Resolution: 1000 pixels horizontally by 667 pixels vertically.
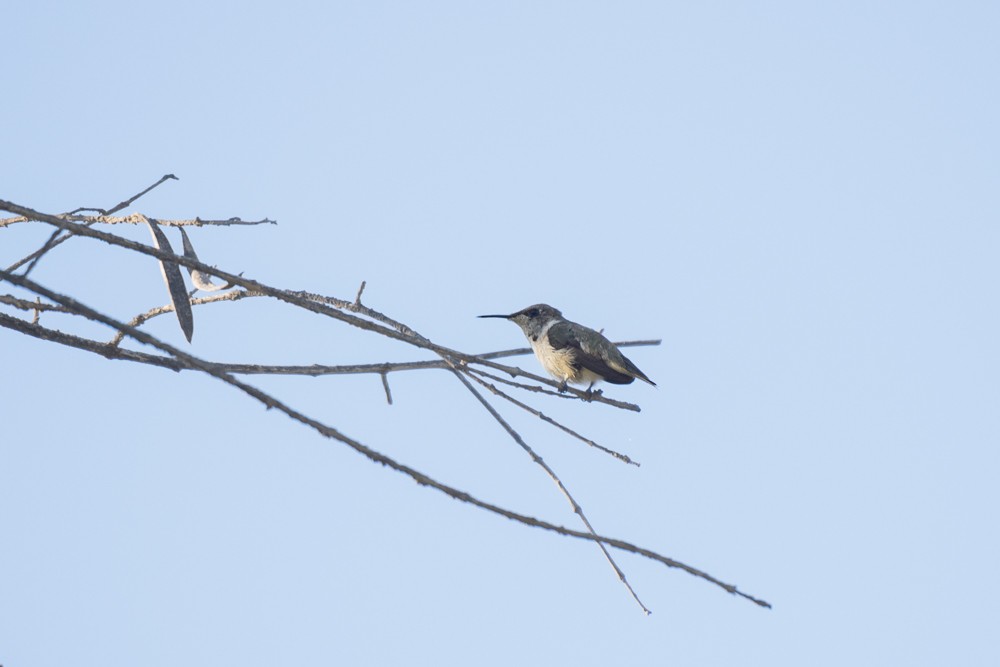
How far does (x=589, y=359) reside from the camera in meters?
8.12

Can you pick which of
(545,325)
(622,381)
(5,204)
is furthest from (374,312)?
(545,325)

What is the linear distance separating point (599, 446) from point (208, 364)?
1.46 meters

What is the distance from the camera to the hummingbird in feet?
26.6

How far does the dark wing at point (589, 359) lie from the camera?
8062 mm

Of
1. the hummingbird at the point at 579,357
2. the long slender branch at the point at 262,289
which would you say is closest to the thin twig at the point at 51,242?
the long slender branch at the point at 262,289

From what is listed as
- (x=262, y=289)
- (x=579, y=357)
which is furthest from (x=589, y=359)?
(x=262, y=289)

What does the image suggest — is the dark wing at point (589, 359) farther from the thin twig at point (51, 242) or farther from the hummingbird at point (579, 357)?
Result: the thin twig at point (51, 242)

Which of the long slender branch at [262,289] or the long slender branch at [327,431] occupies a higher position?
the long slender branch at [262,289]

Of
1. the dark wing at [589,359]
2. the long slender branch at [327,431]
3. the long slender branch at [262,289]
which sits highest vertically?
the dark wing at [589,359]

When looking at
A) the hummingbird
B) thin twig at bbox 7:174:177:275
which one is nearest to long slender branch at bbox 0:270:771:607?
thin twig at bbox 7:174:177:275

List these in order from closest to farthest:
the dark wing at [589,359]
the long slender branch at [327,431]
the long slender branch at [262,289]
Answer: the long slender branch at [327,431] < the long slender branch at [262,289] < the dark wing at [589,359]

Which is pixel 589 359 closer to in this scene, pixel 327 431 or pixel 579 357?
pixel 579 357

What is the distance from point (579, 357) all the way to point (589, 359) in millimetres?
89

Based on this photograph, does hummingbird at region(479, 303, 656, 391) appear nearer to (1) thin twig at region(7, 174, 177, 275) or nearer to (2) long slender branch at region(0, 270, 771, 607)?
(1) thin twig at region(7, 174, 177, 275)
